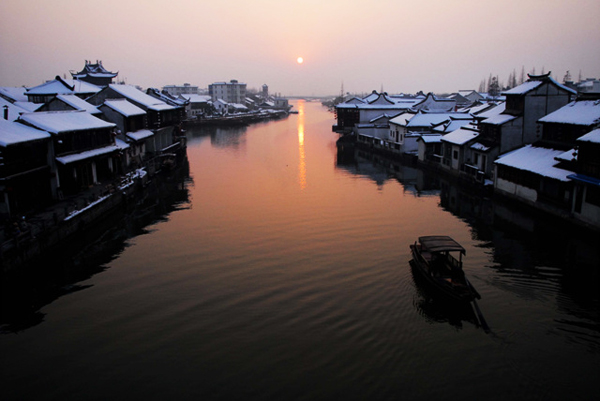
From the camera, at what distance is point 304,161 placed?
171 ft

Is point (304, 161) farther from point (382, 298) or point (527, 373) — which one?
point (527, 373)

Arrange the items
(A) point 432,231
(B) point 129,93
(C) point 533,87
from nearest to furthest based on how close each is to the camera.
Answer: (A) point 432,231 → (C) point 533,87 → (B) point 129,93

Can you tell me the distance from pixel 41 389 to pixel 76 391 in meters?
1.04

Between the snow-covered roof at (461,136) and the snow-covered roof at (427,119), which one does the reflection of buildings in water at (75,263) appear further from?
the snow-covered roof at (427,119)

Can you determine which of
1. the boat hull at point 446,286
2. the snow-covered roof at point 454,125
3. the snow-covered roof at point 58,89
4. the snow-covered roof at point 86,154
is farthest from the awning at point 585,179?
the snow-covered roof at point 58,89

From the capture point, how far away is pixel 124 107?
144 feet

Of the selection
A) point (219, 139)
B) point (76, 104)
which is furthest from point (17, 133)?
point (219, 139)

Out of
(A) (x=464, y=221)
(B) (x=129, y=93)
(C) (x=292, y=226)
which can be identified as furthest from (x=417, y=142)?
(B) (x=129, y=93)

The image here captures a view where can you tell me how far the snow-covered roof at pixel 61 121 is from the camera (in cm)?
2686

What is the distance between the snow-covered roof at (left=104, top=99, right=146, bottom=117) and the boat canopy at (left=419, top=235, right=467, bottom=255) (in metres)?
33.8

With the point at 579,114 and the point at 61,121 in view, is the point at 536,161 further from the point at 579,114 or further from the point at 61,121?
the point at 61,121

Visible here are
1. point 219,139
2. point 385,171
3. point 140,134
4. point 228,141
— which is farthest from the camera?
point 219,139

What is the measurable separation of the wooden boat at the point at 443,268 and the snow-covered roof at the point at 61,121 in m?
23.2

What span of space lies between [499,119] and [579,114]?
305 inches
